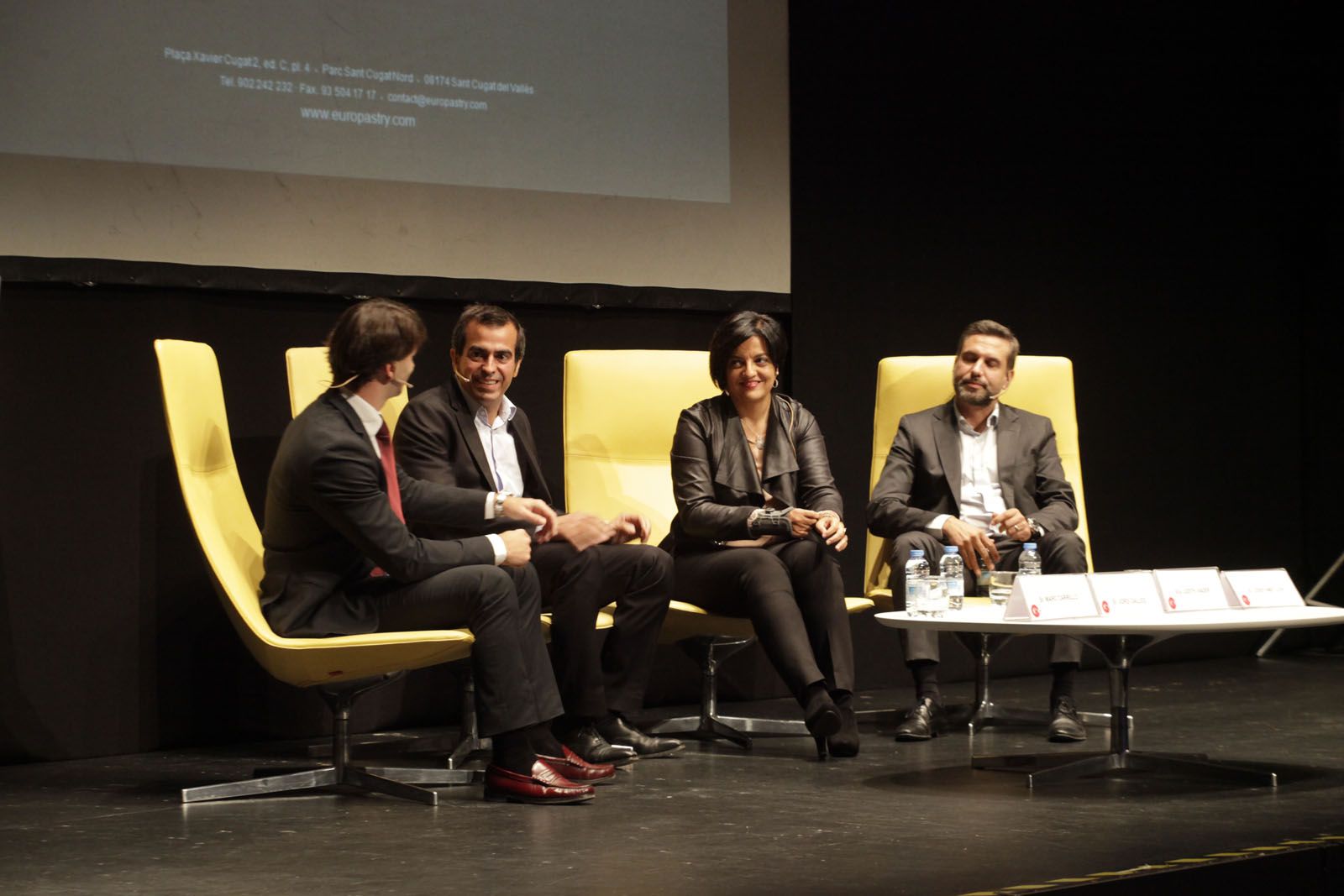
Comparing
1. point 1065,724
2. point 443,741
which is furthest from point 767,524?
point 443,741

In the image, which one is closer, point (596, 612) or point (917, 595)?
point (917, 595)

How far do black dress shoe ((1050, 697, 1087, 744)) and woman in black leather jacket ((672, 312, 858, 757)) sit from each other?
513 millimetres

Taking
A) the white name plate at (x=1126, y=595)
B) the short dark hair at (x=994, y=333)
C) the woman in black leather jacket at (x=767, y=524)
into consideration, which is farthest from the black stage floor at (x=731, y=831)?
the short dark hair at (x=994, y=333)

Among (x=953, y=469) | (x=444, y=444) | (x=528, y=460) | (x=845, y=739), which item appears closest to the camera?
(x=845, y=739)

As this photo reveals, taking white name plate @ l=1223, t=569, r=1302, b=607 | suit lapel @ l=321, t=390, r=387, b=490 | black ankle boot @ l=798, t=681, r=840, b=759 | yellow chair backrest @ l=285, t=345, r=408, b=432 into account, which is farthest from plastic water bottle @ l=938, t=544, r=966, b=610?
yellow chair backrest @ l=285, t=345, r=408, b=432

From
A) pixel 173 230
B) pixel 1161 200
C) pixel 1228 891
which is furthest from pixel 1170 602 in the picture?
pixel 1161 200

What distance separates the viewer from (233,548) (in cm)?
339

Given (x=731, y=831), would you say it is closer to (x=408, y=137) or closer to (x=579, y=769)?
(x=579, y=769)

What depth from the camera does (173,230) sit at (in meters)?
4.03

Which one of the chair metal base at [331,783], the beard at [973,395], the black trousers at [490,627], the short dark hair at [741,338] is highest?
the short dark hair at [741,338]

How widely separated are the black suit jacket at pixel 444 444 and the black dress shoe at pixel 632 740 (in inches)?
20.9

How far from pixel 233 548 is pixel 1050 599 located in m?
1.73

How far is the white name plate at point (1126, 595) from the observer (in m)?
3.15

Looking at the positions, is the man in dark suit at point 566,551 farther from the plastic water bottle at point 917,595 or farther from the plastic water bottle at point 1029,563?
the plastic water bottle at point 1029,563
